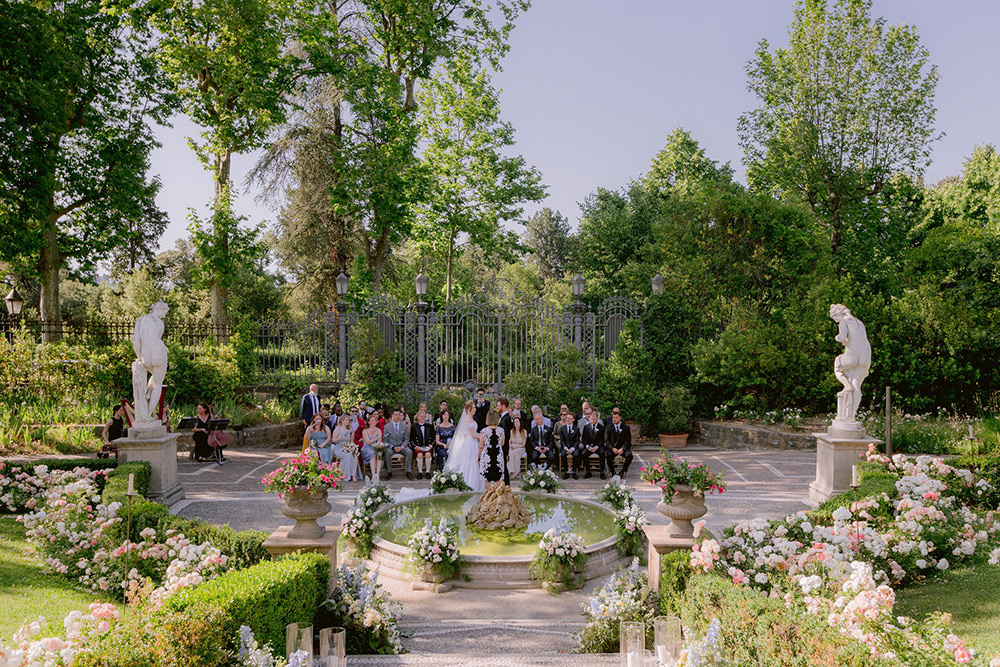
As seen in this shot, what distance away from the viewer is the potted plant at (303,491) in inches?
253

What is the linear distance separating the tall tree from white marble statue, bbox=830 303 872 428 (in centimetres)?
1538

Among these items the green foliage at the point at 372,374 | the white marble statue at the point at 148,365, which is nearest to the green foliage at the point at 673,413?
the green foliage at the point at 372,374

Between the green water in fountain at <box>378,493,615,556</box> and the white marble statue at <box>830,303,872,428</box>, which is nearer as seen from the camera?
the green water in fountain at <box>378,493,615,556</box>

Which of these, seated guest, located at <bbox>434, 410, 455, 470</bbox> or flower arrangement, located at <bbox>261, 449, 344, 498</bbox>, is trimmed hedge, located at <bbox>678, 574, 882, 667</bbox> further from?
seated guest, located at <bbox>434, 410, 455, 470</bbox>

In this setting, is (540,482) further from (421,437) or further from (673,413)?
(673,413)

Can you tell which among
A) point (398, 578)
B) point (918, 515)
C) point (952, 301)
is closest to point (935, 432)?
point (952, 301)

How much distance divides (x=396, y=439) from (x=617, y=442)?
167 inches

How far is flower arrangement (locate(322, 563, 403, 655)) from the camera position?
18.4 ft

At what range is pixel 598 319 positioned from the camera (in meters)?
19.7

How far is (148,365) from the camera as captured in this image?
998cm

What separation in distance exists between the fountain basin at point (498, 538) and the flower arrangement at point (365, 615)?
1344 millimetres

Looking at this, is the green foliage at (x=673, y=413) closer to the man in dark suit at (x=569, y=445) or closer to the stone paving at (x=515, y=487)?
the stone paving at (x=515, y=487)

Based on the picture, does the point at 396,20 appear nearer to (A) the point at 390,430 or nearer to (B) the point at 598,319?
(B) the point at 598,319

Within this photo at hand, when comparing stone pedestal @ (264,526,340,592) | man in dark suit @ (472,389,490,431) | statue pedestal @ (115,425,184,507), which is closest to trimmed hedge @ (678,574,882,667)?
stone pedestal @ (264,526,340,592)
